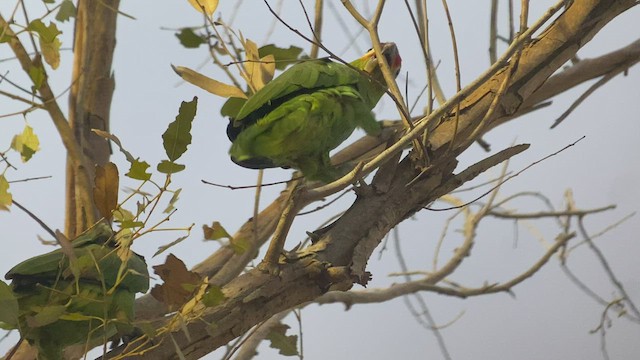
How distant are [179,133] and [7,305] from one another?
0.59ft

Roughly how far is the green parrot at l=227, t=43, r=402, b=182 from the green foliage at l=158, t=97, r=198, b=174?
0.23 feet

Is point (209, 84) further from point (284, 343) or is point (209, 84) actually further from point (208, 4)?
point (284, 343)

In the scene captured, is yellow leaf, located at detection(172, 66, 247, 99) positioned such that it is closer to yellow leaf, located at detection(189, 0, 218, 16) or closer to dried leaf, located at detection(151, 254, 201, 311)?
yellow leaf, located at detection(189, 0, 218, 16)

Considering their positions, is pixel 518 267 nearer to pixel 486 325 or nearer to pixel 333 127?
pixel 486 325

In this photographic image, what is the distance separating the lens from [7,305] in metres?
0.52

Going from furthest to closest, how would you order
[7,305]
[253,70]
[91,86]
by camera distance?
[91,86] → [253,70] → [7,305]

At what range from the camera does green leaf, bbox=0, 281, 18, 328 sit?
51 cm

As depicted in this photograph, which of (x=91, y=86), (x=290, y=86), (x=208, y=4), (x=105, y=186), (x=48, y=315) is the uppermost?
(x=91, y=86)

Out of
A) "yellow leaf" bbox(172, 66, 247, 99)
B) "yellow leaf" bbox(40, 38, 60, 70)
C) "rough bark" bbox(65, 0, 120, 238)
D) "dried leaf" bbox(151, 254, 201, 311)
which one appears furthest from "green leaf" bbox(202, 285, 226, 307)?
"rough bark" bbox(65, 0, 120, 238)

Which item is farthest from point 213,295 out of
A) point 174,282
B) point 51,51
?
point 51,51

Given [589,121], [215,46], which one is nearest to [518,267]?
[589,121]

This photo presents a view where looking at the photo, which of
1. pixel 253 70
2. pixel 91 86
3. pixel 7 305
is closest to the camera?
pixel 7 305

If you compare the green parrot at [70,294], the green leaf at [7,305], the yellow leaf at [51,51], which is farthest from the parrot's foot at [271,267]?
the yellow leaf at [51,51]

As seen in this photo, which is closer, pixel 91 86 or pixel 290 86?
pixel 290 86
